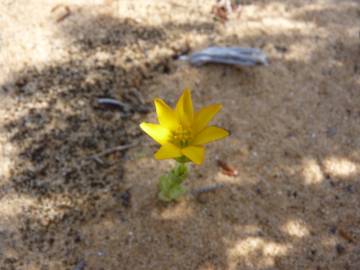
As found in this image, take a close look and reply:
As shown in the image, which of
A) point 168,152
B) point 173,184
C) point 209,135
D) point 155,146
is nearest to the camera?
point 168,152

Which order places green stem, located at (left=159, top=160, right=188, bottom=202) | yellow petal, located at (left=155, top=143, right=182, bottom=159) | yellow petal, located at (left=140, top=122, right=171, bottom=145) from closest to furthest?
yellow petal, located at (left=155, top=143, right=182, bottom=159), yellow petal, located at (left=140, top=122, right=171, bottom=145), green stem, located at (left=159, top=160, right=188, bottom=202)

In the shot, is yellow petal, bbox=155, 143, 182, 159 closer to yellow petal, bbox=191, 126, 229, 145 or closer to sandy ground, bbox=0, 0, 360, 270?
yellow petal, bbox=191, 126, 229, 145

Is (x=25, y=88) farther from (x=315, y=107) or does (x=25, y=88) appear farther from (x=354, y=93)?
(x=354, y=93)

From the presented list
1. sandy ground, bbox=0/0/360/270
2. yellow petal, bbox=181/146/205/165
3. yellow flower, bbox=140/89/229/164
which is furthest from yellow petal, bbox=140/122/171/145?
sandy ground, bbox=0/0/360/270

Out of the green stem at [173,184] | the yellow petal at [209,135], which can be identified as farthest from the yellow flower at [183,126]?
the green stem at [173,184]

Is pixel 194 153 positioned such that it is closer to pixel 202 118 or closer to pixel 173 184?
pixel 202 118

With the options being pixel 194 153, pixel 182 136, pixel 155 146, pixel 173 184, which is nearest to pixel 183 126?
pixel 182 136

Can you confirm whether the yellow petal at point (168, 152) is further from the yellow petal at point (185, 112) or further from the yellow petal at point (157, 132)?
the yellow petal at point (185, 112)

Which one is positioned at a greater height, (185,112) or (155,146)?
(185,112)

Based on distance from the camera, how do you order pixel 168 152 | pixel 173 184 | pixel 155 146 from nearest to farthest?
pixel 168 152, pixel 173 184, pixel 155 146
